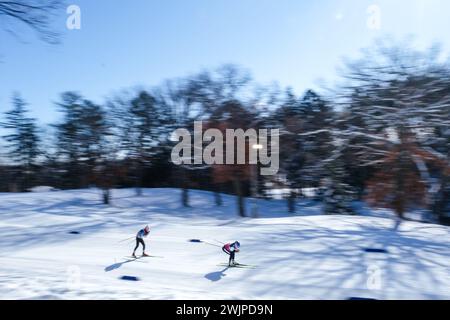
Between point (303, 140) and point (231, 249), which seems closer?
point (231, 249)

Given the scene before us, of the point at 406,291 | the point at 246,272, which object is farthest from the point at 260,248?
the point at 406,291

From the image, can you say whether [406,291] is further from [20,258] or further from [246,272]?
[20,258]

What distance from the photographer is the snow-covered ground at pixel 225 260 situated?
520 cm

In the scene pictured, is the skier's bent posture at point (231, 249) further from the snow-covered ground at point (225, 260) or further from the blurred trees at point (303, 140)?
the blurred trees at point (303, 140)

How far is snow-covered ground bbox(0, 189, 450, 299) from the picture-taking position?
5.20m

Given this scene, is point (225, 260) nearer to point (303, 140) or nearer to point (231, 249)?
point (231, 249)

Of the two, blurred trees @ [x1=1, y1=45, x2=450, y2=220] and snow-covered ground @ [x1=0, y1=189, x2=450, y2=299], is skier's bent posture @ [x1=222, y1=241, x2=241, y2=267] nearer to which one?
snow-covered ground @ [x1=0, y1=189, x2=450, y2=299]

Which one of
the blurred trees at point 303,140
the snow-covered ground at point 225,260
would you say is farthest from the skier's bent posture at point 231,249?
the blurred trees at point 303,140

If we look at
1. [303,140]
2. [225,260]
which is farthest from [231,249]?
[303,140]

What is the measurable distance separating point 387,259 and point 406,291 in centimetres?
167

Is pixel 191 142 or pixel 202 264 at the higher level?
pixel 191 142

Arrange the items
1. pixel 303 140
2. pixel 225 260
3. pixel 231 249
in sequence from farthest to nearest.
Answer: pixel 303 140 < pixel 225 260 < pixel 231 249

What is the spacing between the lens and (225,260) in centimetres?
709

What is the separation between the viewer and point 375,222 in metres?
11.0
